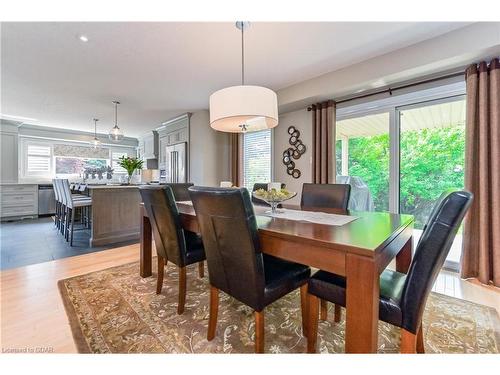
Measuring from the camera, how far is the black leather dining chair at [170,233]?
5.57 ft

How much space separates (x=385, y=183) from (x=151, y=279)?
124 inches

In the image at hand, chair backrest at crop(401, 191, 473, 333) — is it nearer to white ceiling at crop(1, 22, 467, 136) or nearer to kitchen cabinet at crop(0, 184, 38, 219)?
white ceiling at crop(1, 22, 467, 136)

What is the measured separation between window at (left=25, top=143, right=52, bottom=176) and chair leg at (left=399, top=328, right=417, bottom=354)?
8551mm

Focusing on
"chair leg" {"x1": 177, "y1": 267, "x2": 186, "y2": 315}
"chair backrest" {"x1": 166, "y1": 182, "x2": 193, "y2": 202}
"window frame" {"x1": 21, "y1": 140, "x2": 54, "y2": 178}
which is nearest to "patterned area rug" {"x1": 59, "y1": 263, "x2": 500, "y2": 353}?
"chair leg" {"x1": 177, "y1": 267, "x2": 186, "y2": 315}

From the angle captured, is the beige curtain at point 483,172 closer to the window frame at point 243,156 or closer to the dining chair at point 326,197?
the dining chair at point 326,197

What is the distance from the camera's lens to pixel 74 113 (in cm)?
511

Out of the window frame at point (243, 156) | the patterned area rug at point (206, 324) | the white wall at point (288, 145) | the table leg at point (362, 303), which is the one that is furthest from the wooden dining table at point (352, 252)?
the window frame at point (243, 156)

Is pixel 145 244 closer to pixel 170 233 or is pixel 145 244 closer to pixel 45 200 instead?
pixel 170 233

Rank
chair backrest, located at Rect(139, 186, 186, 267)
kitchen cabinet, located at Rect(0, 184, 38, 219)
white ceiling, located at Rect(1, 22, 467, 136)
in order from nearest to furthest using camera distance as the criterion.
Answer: chair backrest, located at Rect(139, 186, 186, 267) → white ceiling, located at Rect(1, 22, 467, 136) → kitchen cabinet, located at Rect(0, 184, 38, 219)

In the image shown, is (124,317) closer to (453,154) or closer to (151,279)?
(151,279)

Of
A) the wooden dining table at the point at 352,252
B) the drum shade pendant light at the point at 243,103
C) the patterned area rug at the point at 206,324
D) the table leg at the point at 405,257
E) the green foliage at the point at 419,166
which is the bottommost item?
the patterned area rug at the point at 206,324

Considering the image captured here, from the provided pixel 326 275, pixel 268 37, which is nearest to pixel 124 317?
pixel 326 275

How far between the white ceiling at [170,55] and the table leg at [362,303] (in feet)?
7.00

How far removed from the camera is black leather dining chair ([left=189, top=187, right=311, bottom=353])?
3.73 ft
